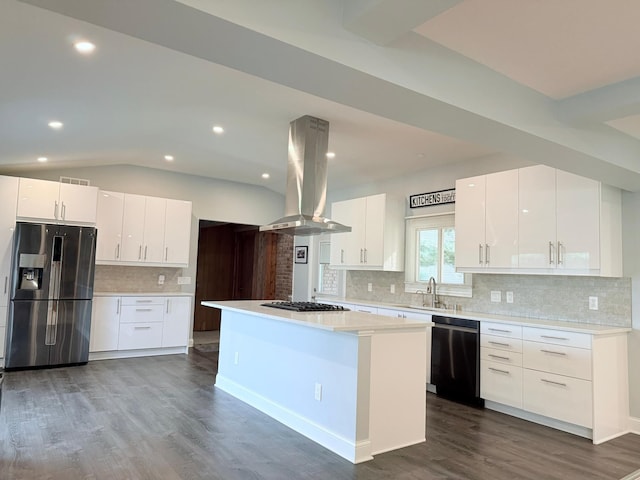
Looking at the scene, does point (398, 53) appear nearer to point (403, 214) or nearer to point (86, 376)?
point (403, 214)

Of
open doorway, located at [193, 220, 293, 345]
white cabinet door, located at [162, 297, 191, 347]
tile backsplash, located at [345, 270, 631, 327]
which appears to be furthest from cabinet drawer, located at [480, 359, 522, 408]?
open doorway, located at [193, 220, 293, 345]

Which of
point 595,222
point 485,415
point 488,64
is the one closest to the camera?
point 488,64

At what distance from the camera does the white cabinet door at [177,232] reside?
21.7 feet

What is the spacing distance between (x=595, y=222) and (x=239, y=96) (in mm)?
3289

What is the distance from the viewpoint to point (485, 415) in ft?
13.4

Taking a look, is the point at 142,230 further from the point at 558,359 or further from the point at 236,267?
the point at 558,359

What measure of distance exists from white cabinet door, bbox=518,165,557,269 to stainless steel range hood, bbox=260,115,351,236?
1784 mm

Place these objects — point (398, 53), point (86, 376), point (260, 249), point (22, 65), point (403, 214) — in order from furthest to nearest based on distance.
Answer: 1. point (260, 249)
2. point (403, 214)
3. point (86, 376)
4. point (22, 65)
5. point (398, 53)

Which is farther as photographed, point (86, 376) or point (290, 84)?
point (86, 376)

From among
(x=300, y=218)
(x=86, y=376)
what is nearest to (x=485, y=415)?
(x=300, y=218)

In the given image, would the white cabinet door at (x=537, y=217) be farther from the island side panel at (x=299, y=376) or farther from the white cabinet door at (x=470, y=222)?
the island side panel at (x=299, y=376)

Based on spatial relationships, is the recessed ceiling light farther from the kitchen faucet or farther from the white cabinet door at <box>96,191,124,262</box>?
the kitchen faucet

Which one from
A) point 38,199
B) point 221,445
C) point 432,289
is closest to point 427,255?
point 432,289

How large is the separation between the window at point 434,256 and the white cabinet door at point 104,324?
4013 mm
